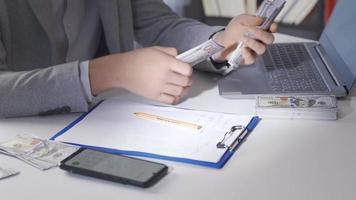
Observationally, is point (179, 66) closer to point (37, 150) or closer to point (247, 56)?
point (247, 56)

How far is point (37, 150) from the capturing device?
2.75 ft

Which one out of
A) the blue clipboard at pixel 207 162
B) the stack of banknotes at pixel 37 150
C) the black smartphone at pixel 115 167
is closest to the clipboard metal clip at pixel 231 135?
the blue clipboard at pixel 207 162

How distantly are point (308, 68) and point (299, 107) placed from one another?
0.24 m

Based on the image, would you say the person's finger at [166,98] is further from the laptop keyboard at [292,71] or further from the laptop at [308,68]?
the laptop keyboard at [292,71]

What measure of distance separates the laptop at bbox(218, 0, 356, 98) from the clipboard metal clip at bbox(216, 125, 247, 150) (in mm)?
171

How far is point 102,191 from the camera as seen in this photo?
0.72 meters

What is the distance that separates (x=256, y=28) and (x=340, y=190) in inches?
18.7

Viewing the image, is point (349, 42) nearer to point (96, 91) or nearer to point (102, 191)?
point (96, 91)

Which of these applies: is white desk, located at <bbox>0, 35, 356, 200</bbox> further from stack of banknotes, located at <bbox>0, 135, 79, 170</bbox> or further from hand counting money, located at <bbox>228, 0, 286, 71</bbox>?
hand counting money, located at <bbox>228, 0, 286, 71</bbox>

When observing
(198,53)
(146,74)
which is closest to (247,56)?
(198,53)

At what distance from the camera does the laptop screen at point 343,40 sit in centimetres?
109

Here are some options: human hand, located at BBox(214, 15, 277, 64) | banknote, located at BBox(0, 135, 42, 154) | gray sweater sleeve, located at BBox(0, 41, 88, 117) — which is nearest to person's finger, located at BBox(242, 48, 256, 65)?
human hand, located at BBox(214, 15, 277, 64)

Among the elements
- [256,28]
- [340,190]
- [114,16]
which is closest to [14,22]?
[114,16]

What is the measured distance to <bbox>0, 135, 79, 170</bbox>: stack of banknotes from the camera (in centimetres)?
80
